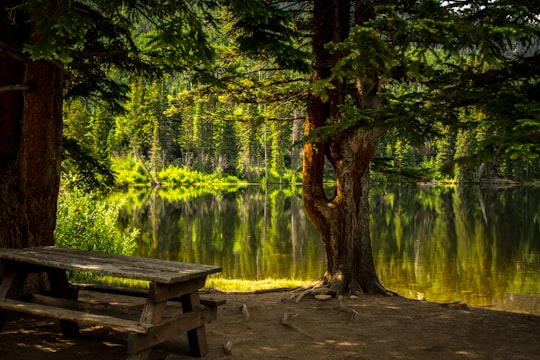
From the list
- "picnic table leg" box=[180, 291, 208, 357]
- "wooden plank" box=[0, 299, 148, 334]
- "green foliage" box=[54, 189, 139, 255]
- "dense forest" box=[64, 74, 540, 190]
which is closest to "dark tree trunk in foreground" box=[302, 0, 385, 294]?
"picnic table leg" box=[180, 291, 208, 357]

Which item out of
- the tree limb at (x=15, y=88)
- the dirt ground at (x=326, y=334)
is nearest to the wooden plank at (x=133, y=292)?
the dirt ground at (x=326, y=334)

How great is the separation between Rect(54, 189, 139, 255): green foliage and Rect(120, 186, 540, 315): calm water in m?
4.33

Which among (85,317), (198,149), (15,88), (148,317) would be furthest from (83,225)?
(198,149)

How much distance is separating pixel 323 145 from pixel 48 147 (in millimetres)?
4689

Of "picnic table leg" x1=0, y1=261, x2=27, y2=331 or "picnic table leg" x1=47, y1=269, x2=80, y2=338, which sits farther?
"picnic table leg" x1=47, y1=269, x2=80, y2=338

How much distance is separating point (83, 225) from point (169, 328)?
931 centimetres

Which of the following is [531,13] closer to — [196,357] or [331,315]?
[331,315]

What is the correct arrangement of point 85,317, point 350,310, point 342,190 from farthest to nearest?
point 342,190
point 350,310
point 85,317

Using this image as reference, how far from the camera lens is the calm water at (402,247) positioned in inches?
593

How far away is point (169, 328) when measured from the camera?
4832mm

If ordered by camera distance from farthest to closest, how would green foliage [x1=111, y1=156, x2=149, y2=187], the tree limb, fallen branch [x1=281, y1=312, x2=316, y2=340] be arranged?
green foliage [x1=111, y1=156, x2=149, y2=187] → fallen branch [x1=281, y1=312, x2=316, y2=340] → the tree limb

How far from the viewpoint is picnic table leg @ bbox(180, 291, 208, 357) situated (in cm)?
525

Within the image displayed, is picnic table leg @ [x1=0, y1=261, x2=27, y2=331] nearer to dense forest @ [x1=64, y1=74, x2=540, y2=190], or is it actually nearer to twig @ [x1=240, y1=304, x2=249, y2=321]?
twig @ [x1=240, y1=304, x2=249, y2=321]

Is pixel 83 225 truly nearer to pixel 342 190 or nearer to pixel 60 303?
pixel 342 190
